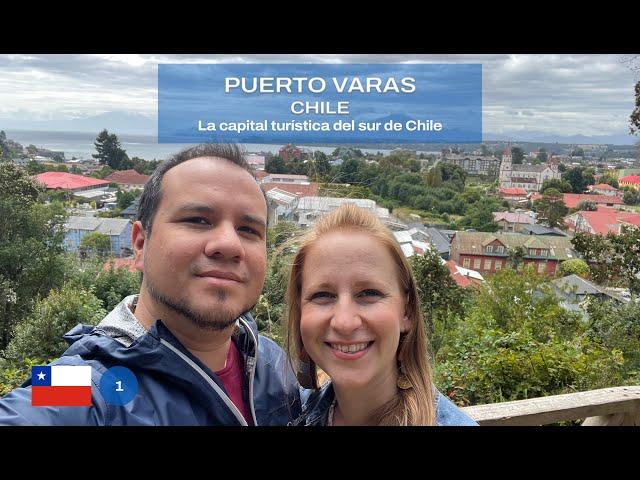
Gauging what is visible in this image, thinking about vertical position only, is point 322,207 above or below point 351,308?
above

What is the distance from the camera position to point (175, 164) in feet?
4.32

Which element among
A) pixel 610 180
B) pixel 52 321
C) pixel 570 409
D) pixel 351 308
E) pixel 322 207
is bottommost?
pixel 570 409

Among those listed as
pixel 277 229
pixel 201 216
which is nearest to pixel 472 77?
pixel 277 229

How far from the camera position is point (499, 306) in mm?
2727

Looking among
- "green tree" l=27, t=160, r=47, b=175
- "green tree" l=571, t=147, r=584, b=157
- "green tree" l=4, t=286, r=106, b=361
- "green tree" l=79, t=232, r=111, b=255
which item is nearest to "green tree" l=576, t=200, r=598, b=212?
"green tree" l=571, t=147, r=584, b=157

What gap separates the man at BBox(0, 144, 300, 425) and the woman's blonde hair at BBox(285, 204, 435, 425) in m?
0.13

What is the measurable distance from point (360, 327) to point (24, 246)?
1255 mm

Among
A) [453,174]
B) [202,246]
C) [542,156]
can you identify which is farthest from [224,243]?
[542,156]

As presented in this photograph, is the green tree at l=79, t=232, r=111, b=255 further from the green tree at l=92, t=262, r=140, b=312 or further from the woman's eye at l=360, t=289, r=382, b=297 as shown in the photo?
the woman's eye at l=360, t=289, r=382, b=297

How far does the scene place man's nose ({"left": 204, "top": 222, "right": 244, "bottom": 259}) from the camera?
49.7 inches

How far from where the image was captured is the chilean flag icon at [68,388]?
3.99 feet

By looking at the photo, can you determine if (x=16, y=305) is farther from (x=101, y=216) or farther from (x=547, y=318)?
(x=547, y=318)

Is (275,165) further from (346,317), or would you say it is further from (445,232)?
(445,232)

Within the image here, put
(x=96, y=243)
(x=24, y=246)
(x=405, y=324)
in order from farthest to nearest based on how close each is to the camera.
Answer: (x=24, y=246), (x=96, y=243), (x=405, y=324)
